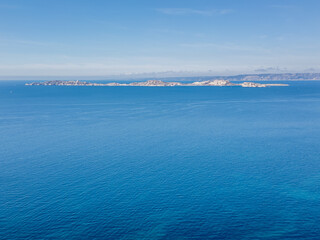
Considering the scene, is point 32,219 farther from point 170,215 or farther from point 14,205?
point 170,215

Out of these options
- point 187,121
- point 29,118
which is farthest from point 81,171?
point 29,118

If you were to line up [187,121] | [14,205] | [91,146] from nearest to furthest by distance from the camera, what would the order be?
[14,205] < [91,146] < [187,121]

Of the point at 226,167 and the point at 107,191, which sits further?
the point at 226,167

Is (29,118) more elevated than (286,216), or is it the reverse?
(29,118)

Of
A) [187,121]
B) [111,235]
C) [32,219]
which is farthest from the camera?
[187,121]

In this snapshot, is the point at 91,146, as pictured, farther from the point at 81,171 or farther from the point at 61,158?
the point at 81,171

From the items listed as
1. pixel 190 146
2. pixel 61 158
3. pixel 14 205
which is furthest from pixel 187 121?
pixel 14 205
